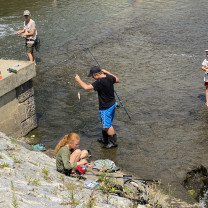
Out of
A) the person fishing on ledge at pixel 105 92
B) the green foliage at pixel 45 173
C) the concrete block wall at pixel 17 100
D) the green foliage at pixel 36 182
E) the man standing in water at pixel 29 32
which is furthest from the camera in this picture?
the man standing in water at pixel 29 32

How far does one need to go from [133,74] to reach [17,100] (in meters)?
4.75

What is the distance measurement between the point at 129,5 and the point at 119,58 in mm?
8956

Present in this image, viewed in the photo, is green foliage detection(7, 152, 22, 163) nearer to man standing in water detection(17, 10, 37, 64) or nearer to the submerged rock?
the submerged rock

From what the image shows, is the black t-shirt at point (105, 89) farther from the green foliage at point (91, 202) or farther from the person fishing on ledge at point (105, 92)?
the green foliage at point (91, 202)

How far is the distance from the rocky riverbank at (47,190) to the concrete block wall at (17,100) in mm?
1185

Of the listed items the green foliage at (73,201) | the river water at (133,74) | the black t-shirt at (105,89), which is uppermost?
the black t-shirt at (105,89)

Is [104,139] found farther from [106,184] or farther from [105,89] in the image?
[106,184]

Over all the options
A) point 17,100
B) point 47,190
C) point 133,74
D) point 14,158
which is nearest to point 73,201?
point 47,190

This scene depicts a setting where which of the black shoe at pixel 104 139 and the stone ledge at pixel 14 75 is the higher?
the stone ledge at pixel 14 75

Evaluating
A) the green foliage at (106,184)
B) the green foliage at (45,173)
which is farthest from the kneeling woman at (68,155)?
the green foliage at (106,184)

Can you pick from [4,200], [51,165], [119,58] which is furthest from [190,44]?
[4,200]

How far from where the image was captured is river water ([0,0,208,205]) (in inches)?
316

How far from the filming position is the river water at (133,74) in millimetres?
8031

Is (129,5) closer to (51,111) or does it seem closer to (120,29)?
(120,29)
